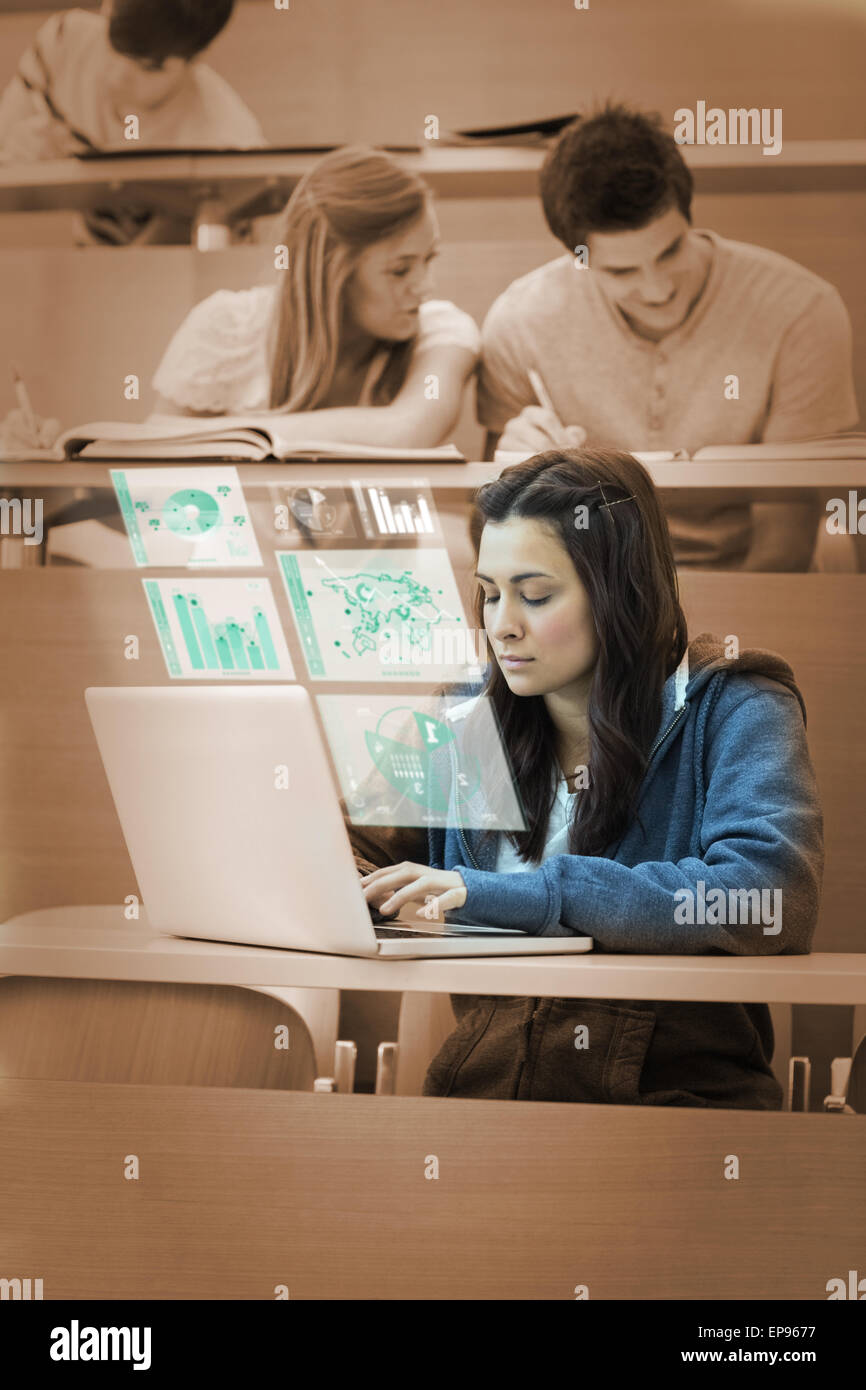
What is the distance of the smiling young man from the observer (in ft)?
5.62

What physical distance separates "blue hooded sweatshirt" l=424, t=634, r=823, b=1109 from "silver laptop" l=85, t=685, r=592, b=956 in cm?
5

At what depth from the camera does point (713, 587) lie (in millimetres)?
1706

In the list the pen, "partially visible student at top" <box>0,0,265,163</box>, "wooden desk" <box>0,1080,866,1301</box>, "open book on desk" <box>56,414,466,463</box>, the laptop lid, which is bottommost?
"wooden desk" <box>0,1080,866,1301</box>

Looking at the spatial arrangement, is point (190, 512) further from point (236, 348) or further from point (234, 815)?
point (234, 815)

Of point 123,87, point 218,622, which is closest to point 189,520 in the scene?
point 218,622

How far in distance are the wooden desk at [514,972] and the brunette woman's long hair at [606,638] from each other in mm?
323

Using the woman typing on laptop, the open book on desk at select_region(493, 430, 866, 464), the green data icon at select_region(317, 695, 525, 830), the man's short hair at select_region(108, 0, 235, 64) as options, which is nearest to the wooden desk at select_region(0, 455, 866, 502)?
the open book on desk at select_region(493, 430, 866, 464)

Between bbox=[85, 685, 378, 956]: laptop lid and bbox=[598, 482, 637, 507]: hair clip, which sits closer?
bbox=[85, 685, 378, 956]: laptop lid

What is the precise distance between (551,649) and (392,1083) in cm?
50

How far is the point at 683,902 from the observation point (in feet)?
3.73

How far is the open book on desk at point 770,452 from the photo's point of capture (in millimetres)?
1692

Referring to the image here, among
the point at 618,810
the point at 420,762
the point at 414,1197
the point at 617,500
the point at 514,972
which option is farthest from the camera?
the point at 420,762

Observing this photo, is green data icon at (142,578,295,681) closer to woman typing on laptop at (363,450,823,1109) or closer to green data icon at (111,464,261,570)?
green data icon at (111,464,261,570)

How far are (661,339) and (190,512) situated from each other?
0.65 metres
